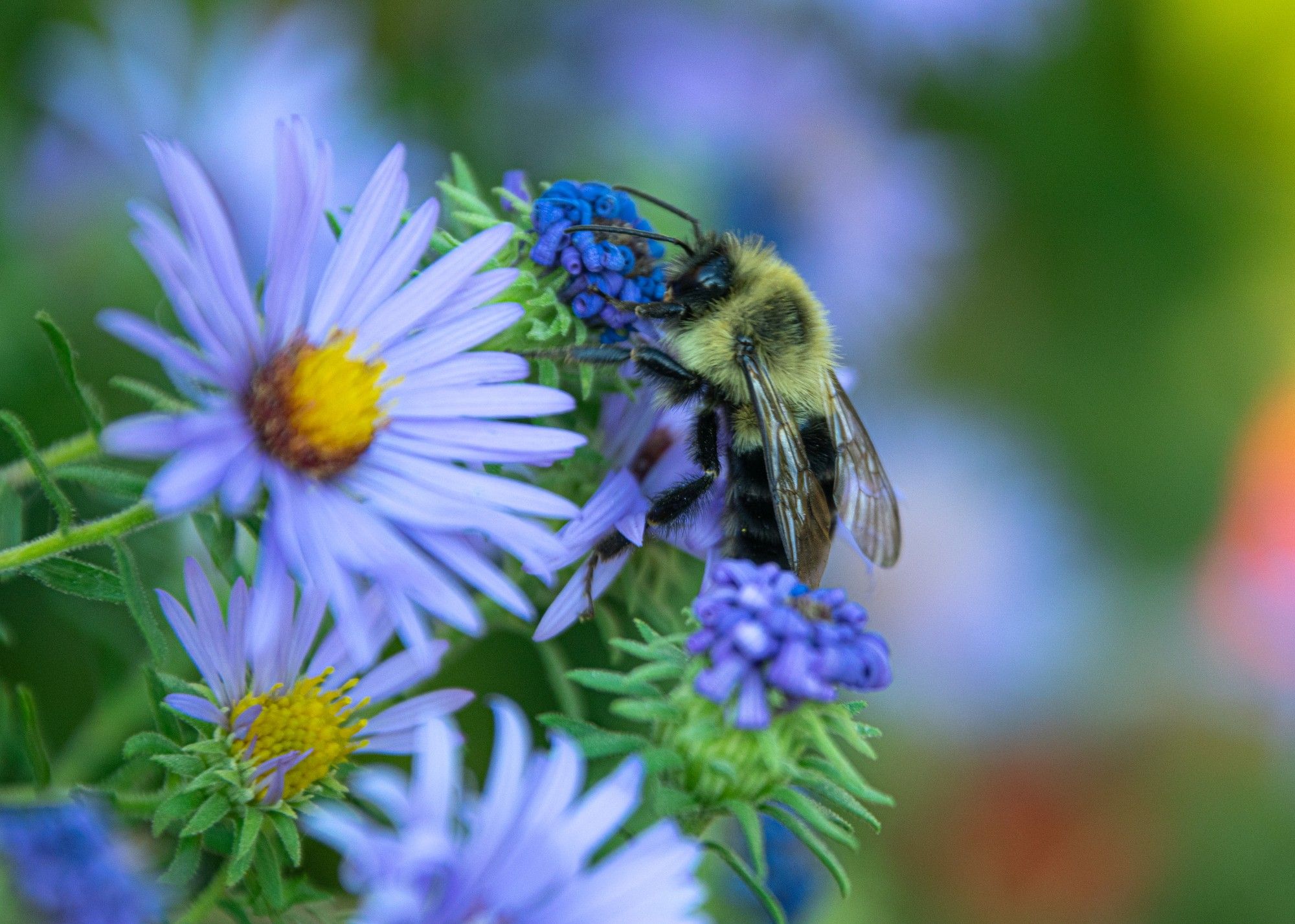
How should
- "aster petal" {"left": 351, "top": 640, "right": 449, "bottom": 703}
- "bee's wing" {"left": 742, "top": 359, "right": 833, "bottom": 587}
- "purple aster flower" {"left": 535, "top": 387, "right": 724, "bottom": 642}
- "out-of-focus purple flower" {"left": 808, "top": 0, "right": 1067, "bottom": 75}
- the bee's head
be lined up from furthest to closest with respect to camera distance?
"out-of-focus purple flower" {"left": 808, "top": 0, "right": 1067, "bottom": 75}
the bee's head
"bee's wing" {"left": 742, "top": 359, "right": 833, "bottom": 587}
"purple aster flower" {"left": 535, "top": 387, "right": 724, "bottom": 642}
"aster petal" {"left": 351, "top": 640, "right": 449, "bottom": 703}

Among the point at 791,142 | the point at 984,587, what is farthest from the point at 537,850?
the point at 984,587

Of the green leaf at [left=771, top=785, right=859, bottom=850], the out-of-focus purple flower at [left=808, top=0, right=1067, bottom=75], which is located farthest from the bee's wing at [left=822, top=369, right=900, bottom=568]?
the out-of-focus purple flower at [left=808, top=0, right=1067, bottom=75]

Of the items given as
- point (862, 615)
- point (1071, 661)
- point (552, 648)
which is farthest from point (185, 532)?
point (1071, 661)

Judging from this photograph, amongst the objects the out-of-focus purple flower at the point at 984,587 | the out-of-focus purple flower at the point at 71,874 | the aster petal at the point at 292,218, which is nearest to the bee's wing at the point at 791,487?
the aster petal at the point at 292,218

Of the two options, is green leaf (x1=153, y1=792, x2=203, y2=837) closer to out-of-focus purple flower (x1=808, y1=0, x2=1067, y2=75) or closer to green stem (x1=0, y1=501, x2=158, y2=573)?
green stem (x1=0, y1=501, x2=158, y2=573)

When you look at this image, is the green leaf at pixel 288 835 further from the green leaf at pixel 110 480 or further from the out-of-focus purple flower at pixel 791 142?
the out-of-focus purple flower at pixel 791 142

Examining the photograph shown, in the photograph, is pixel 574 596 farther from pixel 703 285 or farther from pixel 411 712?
pixel 703 285
